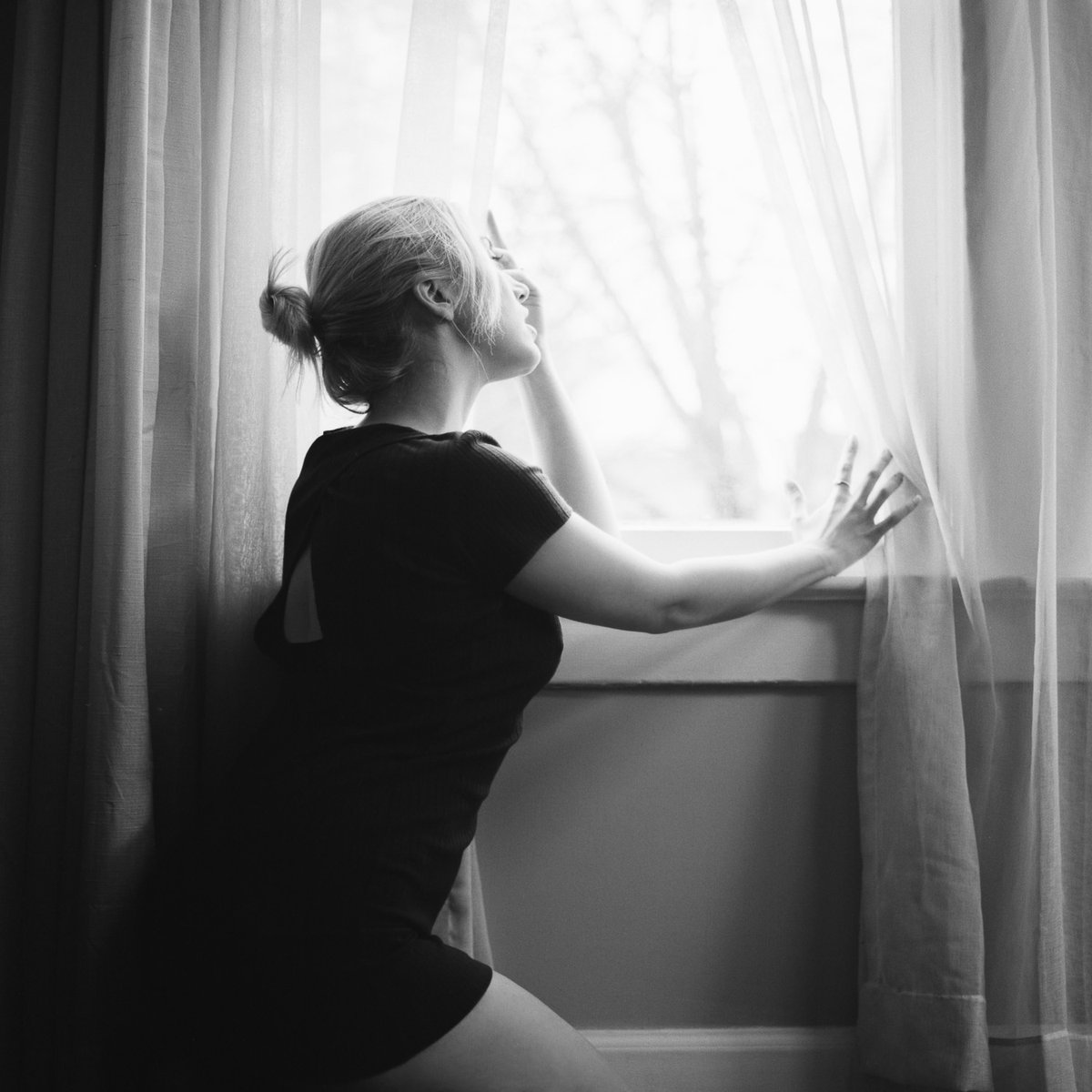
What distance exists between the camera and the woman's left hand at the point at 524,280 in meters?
1.30

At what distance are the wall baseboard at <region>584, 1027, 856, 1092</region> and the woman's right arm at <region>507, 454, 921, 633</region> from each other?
2.41 ft

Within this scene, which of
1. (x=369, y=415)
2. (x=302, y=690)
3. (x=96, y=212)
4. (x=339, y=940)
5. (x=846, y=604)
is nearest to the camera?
(x=339, y=940)

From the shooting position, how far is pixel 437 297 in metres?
1.09

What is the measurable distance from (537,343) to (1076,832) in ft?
3.32

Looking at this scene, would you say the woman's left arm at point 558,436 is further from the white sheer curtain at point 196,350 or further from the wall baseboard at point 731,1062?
the wall baseboard at point 731,1062

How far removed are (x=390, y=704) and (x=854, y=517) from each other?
697mm

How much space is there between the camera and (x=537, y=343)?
1.33 meters

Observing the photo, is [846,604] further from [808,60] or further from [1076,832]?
[808,60]

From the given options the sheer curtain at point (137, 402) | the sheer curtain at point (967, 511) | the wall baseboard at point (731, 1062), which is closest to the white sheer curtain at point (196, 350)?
the sheer curtain at point (137, 402)

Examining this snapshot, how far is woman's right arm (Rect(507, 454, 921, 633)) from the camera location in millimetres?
980

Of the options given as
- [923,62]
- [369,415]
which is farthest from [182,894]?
[923,62]

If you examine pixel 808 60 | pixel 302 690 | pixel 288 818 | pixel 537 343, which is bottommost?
pixel 288 818

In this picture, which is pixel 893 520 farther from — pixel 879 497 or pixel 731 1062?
pixel 731 1062

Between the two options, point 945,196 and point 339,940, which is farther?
point 945,196
